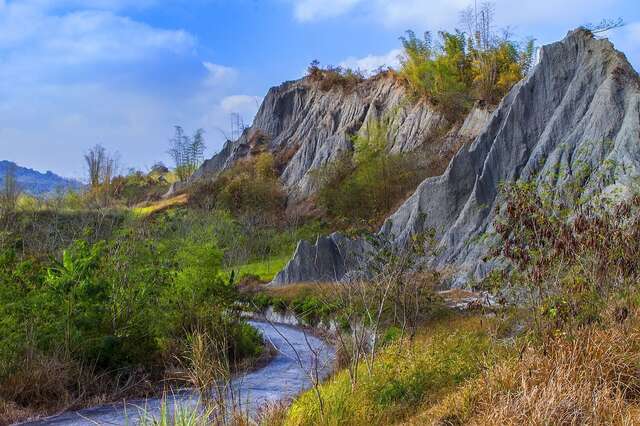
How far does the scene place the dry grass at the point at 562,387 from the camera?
20.4 ft

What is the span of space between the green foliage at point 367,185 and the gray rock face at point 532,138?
41.8 feet

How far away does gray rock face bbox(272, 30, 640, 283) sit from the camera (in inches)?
769

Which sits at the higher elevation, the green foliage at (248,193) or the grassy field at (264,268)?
the green foliage at (248,193)

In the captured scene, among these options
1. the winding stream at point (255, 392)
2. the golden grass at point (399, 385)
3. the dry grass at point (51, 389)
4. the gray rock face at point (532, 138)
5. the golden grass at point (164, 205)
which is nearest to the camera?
the golden grass at point (399, 385)

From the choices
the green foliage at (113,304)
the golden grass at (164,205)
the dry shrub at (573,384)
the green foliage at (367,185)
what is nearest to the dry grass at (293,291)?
the green foliage at (113,304)

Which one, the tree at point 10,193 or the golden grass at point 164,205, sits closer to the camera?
the tree at point 10,193

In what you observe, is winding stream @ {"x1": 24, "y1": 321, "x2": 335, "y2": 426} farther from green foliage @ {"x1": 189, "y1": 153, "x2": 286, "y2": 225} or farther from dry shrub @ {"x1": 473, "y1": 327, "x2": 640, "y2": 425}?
green foliage @ {"x1": 189, "y1": 153, "x2": 286, "y2": 225}

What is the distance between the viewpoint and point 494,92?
44.7 metres

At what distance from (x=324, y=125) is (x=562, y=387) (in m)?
55.2

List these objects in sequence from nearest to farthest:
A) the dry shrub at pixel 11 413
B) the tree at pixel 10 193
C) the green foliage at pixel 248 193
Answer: the dry shrub at pixel 11 413 → the tree at pixel 10 193 → the green foliage at pixel 248 193

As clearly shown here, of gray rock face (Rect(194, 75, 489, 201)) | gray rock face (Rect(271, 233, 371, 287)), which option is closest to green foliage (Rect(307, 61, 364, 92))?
gray rock face (Rect(194, 75, 489, 201))

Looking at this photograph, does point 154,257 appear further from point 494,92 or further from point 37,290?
point 494,92

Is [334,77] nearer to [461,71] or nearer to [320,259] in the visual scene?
[461,71]

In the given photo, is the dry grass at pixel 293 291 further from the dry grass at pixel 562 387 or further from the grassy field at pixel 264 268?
the dry grass at pixel 562 387
